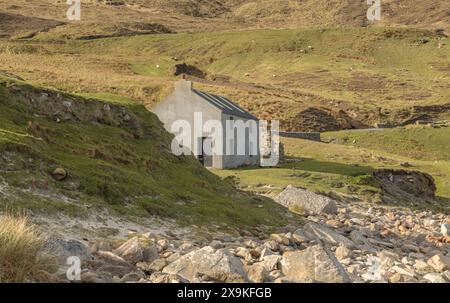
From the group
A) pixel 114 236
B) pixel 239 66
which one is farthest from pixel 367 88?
pixel 114 236

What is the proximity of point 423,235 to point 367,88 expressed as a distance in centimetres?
12252

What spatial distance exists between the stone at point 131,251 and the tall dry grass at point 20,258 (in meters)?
2.32

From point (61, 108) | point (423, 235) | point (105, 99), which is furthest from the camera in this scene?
point (105, 99)

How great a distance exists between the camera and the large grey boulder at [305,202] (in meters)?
27.2

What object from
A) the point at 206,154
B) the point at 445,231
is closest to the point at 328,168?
the point at 206,154

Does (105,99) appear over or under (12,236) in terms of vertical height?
over

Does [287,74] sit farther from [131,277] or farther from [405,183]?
[131,277]

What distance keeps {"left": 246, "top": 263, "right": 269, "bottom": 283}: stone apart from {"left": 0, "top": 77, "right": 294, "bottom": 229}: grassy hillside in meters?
5.42

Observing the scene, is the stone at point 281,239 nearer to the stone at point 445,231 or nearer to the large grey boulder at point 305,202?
the large grey boulder at point 305,202

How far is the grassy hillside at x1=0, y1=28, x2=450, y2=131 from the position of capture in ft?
299

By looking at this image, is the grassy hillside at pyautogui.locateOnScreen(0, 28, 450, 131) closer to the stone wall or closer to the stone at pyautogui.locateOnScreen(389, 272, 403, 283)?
the stone wall

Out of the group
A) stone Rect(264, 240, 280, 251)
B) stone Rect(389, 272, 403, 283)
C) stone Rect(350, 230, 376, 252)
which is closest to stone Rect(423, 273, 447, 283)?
stone Rect(389, 272, 403, 283)

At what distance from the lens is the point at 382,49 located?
19050 cm
